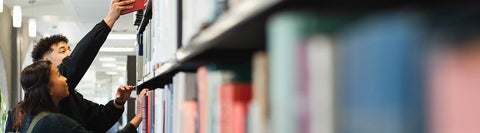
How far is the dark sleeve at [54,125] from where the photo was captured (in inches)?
91.7

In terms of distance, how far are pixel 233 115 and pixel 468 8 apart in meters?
0.43

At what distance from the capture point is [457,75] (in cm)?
35

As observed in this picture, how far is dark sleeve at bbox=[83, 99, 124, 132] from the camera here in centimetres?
313

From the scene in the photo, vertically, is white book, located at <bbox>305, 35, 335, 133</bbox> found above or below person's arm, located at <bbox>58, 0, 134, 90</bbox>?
below

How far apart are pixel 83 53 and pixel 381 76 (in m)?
2.64

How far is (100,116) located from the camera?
123 inches

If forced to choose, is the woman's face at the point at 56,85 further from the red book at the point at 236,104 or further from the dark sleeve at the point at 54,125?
the red book at the point at 236,104

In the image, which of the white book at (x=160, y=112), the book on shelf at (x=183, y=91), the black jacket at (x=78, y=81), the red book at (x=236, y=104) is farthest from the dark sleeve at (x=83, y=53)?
the red book at (x=236, y=104)

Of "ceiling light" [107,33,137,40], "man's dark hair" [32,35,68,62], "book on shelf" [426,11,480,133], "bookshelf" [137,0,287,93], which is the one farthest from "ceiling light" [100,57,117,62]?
"book on shelf" [426,11,480,133]

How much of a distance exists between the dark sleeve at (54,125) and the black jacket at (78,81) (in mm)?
447

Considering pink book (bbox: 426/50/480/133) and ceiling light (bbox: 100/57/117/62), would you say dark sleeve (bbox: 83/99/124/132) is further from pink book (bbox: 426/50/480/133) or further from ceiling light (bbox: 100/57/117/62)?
ceiling light (bbox: 100/57/117/62)

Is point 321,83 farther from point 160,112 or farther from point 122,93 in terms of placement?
point 122,93

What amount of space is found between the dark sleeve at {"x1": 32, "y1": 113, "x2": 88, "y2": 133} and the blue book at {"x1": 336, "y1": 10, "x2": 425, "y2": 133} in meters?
2.06

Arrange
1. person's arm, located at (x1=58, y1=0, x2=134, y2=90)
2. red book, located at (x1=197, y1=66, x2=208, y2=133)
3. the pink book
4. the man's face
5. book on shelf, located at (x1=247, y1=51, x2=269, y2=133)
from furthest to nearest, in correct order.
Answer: the man's face < person's arm, located at (x1=58, y1=0, x2=134, y2=90) < red book, located at (x1=197, y1=66, x2=208, y2=133) < book on shelf, located at (x1=247, y1=51, x2=269, y2=133) < the pink book
